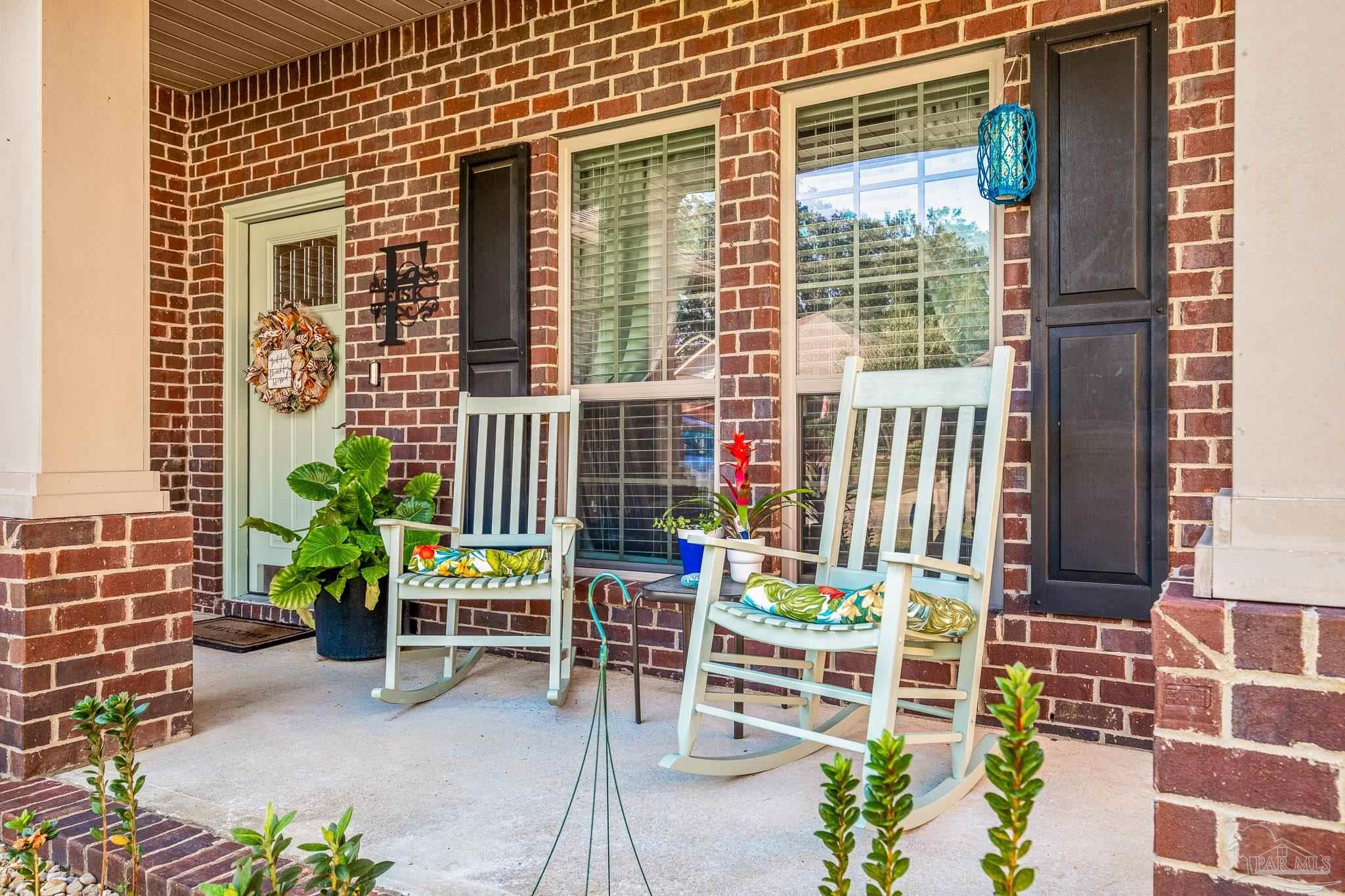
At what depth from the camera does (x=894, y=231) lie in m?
3.00

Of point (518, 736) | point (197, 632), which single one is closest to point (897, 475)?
point (518, 736)

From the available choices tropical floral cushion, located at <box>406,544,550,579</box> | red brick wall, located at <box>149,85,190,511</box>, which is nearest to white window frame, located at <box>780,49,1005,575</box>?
tropical floral cushion, located at <box>406,544,550,579</box>

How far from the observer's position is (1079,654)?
262cm

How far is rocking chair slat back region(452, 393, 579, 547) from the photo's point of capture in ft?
11.0

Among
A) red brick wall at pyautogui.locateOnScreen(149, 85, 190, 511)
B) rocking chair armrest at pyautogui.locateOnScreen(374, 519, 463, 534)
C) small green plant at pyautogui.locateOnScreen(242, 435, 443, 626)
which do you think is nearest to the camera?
rocking chair armrest at pyautogui.locateOnScreen(374, 519, 463, 534)

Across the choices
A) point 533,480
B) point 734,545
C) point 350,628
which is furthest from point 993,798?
point 350,628

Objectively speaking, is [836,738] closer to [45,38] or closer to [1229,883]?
[1229,883]

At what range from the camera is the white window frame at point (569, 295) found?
3305 mm

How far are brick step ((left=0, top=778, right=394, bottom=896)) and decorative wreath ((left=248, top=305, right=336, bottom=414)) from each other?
2.41 metres

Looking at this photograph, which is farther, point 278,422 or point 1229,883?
point 278,422

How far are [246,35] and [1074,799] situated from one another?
13.8ft

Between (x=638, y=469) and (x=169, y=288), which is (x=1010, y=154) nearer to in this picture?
(x=638, y=469)

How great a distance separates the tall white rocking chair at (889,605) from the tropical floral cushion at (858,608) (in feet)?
0.08

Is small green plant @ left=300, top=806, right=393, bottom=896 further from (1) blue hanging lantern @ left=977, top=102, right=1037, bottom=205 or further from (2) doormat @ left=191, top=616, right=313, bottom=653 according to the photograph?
(2) doormat @ left=191, top=616, right=313, bottom=653
